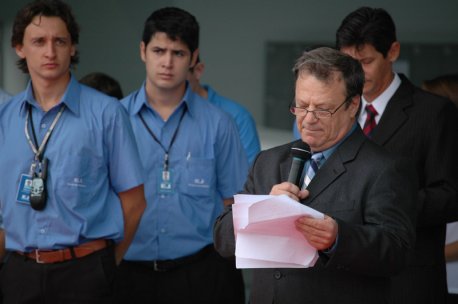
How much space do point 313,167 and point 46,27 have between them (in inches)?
67.3

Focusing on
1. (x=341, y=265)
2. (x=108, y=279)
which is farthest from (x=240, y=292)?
(x=341, y=265)

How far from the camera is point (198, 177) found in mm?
4895

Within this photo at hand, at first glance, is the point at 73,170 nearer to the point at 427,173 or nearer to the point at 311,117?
the point at 311,117

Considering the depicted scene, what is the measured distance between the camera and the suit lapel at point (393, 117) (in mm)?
4141

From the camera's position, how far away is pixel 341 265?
295 cm

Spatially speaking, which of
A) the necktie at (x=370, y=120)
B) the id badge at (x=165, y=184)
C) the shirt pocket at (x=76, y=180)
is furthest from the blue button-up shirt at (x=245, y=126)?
the shirt pocket at (x=76, y=180)

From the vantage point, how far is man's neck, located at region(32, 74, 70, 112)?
14.0 ft

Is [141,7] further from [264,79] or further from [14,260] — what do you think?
[14,260]

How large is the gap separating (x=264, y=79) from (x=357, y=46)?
3399 millimetres

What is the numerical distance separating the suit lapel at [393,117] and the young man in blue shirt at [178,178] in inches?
40.5

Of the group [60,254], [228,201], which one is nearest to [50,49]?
[60,254]

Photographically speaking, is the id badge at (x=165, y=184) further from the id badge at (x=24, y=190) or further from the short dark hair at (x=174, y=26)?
the id badge at (x=24, y=190)

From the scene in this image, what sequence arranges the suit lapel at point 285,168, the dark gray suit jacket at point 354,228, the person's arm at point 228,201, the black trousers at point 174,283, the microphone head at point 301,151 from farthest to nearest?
the person's arm at point 228,201 < the black trousers at point 174,283 < the suit lapel at point 285,168 < the microphone head at point 301,151 < the dark gray suit jacket at point 354,228

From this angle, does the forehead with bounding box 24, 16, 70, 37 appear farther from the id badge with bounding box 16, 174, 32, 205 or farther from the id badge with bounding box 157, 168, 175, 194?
the id badge with bounding box 157, 168, 175, 194
